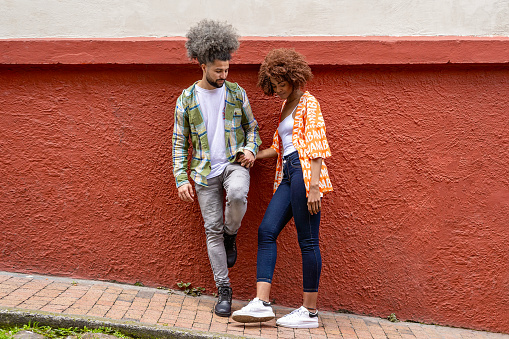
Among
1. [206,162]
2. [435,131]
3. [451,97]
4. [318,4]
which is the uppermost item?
[318,4]

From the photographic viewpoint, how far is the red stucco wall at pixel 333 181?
4316mm

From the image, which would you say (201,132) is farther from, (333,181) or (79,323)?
(79,323)

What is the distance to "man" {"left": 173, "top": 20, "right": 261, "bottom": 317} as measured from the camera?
4.01 meters

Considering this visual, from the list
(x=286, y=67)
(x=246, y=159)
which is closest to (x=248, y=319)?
(x=246, y=159)

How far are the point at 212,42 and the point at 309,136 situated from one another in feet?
3.21

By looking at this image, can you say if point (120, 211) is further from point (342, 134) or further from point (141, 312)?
point (342, 134)

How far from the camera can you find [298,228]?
392 centimetres

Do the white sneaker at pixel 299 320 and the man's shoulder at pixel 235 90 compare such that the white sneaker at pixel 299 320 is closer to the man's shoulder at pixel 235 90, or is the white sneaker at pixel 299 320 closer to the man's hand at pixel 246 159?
the man's hand at pixel 246 159

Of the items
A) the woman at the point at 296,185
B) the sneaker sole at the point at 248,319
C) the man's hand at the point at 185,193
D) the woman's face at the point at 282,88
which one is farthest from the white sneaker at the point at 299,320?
the woman's face at the point at 282,88

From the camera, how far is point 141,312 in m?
4.02

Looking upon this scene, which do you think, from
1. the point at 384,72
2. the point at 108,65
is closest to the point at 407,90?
the point at 384,72

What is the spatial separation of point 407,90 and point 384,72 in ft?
0.80

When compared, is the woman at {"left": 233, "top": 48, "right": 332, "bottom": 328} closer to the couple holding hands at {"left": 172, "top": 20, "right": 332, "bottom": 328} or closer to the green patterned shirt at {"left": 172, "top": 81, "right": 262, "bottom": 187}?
the couple holding hands at {"left": 172, "top": 20, "right": 332, "bottom": 328}

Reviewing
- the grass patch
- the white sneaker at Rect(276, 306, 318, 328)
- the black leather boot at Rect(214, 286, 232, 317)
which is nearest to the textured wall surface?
the black leather boot at Rect(214, 286, 232, 317)
